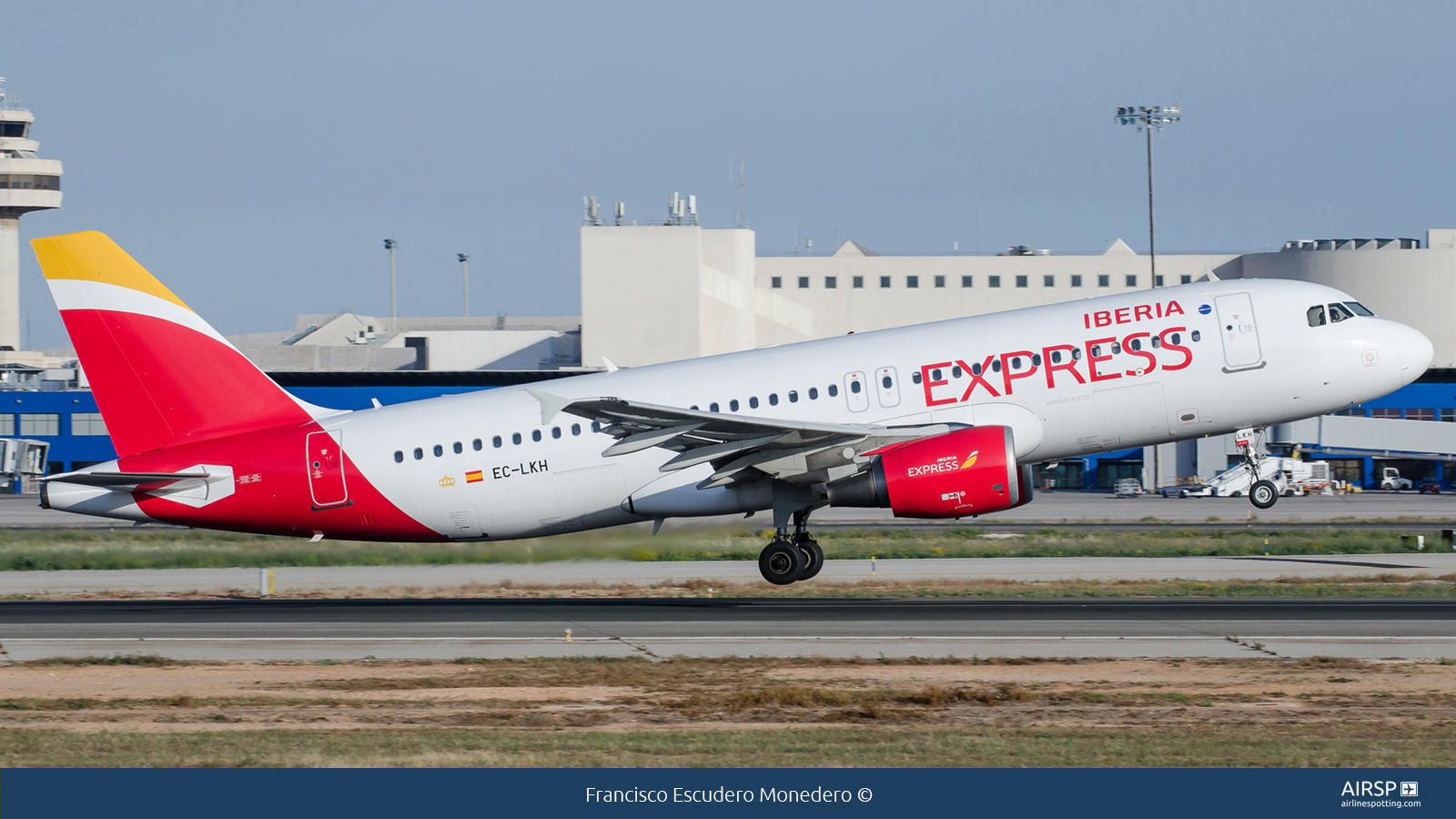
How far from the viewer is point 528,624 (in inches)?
1000

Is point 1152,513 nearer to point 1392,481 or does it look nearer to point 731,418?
point 1392,481

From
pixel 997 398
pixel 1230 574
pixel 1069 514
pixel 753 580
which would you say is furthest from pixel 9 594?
pixel 1069 514

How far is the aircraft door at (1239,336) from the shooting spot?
25.3m

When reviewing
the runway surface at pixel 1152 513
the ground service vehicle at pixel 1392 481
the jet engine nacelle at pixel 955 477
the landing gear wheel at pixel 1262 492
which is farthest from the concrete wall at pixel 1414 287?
the jet engine nacelle at pixel 955 477

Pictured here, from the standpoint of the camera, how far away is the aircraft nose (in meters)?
25.5

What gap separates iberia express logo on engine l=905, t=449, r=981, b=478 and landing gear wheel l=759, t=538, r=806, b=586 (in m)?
3.36

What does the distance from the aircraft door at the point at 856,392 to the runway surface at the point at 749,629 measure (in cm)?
382

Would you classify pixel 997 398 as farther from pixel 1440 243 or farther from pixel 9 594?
pixel 1440 243

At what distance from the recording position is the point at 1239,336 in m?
25.4

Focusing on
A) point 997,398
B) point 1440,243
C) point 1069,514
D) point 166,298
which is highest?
point 1440,243

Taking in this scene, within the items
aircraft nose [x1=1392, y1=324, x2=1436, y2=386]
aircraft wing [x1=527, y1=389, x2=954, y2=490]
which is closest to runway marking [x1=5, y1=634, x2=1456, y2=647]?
aircraft wing [x1=527, y1=389, x2=954, y2=490]

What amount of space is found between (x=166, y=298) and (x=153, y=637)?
6900 millimetres

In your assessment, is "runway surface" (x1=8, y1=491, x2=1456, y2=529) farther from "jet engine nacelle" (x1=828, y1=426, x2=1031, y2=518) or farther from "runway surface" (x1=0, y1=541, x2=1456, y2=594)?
"jet engine nacelle" (x1=828, y1=426, x2=1031, y2=518)

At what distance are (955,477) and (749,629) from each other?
437cm
